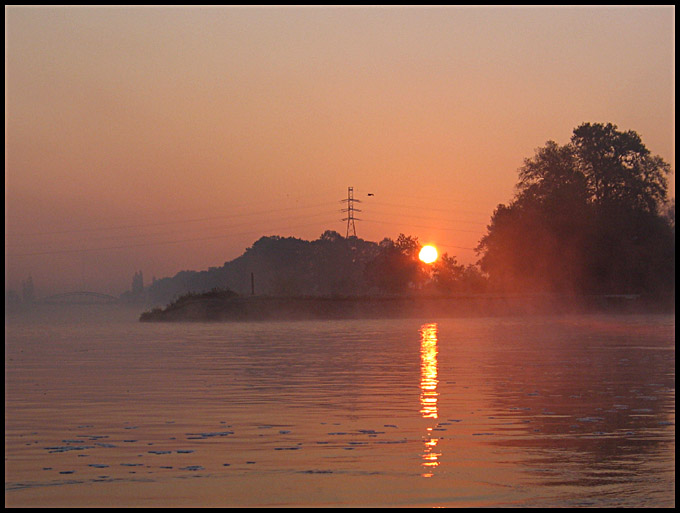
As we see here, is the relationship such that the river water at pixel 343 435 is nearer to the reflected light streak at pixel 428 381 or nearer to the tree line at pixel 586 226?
the reflected light streak at pixel 428 381

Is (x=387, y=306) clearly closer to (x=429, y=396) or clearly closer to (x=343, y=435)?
(x=429, y=396)

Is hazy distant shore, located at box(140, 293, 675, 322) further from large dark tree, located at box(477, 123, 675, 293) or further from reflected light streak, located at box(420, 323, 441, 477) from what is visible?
reflected light streak, located at box(420, 323, 441, 477)

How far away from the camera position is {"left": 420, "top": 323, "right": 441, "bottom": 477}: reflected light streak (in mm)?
13070

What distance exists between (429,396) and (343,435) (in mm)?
6357

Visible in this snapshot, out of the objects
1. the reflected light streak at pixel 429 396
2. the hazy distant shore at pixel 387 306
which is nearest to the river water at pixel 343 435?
the reflected light streak at pixel 429 396

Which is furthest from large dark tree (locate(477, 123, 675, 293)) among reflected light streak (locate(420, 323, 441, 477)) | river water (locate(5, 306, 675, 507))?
river water (locate(5, 306, 675, 507))

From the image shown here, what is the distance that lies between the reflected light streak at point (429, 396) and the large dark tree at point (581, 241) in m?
70.4

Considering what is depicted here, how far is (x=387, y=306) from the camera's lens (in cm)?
11288

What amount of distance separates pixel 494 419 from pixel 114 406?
7837 millimetres

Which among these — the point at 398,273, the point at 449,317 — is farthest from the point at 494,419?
the point at 398,273

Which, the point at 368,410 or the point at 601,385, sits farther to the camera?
the point at 601,385

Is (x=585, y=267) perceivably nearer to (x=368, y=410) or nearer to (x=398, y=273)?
(x=398, y=273)

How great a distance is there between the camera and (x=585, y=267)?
367ft

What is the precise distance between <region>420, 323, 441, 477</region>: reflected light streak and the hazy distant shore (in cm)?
6628
